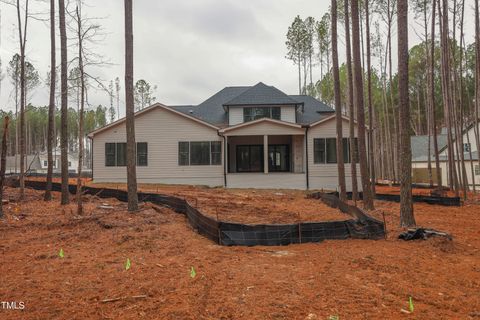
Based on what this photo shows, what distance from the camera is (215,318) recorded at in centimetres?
334

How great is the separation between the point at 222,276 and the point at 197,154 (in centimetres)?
1568

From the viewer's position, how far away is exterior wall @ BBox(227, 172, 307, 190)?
757 inches

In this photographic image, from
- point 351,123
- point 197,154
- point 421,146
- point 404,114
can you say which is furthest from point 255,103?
point 421,146

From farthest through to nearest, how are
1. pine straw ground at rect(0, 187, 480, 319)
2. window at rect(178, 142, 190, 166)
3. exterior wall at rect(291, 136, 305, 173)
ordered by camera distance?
exterior wall at rect(291, 136, 305, 173)
window at rect(178, 142, 190, 166)
pine straw ground at rect(0, 187, 480, 319)

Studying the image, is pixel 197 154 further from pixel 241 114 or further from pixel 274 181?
pixel 274 181

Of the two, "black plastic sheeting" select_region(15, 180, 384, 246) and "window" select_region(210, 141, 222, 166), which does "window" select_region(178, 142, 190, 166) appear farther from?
"black plastic sheeting" select_region(15, 180, 384, 246)

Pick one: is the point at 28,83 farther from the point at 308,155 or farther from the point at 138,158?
the point at 308,155

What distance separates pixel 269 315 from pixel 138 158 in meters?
17.7

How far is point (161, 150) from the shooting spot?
19.8m

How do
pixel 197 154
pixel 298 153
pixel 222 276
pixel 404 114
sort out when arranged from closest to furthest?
pixel 222 276
pixel 404 114
pixel 197 154
pixel 298 153

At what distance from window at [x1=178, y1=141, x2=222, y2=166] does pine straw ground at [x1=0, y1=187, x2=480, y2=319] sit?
1201 cm

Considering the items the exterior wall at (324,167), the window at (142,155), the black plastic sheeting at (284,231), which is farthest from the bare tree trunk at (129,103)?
the exterior wall at (324,167)

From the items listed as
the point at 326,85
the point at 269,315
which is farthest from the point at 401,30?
the point at 326,85

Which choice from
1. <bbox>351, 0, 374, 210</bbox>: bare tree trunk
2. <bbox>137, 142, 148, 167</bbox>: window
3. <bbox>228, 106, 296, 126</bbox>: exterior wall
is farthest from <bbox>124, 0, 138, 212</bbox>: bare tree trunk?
<bbox>228, 106, 296, 126</bbox>: exterior wall
